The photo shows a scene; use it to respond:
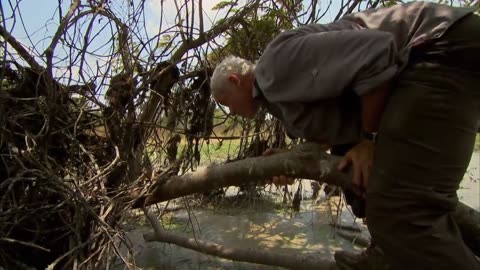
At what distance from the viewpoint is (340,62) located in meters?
1.34

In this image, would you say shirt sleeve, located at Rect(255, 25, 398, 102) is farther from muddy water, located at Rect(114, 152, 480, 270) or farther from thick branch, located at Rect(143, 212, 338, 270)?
muddy water, located at Rect(114, 152, 480, 270)

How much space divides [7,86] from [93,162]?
66cm

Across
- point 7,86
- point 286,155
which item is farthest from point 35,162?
point 286,155

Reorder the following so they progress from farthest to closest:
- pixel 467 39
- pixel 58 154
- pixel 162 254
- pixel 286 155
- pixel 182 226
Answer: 1. pixel 182 226
2. pixel 162 254
3. pixel 58 154
4. pixel 286 155
5. pixel 467 39

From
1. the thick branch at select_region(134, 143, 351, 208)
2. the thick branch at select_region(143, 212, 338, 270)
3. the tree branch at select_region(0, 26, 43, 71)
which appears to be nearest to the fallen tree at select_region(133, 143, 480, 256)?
the thick branch at select_region(134, 143, 351, 208)

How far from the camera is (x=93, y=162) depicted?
8.52 feet

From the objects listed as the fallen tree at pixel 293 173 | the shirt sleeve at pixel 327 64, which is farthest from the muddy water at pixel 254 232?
the shirt sleeve at pixel 327 64

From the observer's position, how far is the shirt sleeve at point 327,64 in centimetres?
132

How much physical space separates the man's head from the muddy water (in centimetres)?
177

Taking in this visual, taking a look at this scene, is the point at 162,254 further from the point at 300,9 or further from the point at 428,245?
the point at 428,245

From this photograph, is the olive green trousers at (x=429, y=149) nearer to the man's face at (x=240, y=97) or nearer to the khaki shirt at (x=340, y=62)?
the khaki shirt at (x=340, y=62)

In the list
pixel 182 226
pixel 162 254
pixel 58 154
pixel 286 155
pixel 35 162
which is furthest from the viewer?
pixel 182 226

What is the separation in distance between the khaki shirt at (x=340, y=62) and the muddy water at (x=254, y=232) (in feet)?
6.64

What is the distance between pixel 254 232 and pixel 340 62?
3.10m
